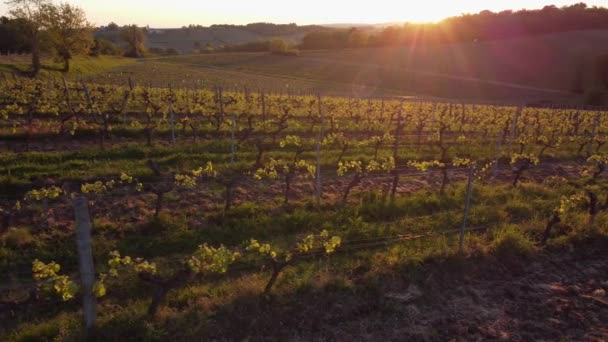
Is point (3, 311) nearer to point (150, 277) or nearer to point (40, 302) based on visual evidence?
point (40, 302)

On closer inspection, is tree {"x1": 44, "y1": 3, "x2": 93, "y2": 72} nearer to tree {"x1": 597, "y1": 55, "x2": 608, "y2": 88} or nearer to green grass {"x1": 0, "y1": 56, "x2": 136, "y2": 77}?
green grass {"x1": 0, "y1": 56, "x2": 136, "y2": 77}

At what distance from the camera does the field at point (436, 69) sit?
2126 inches

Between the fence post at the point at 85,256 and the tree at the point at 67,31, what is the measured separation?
43.4 meters

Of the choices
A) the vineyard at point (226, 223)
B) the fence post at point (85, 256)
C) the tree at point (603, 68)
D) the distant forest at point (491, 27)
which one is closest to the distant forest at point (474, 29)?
the distant forest at point (491, 27)

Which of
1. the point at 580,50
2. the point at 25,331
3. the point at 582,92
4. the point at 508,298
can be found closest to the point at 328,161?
the point at 508,298

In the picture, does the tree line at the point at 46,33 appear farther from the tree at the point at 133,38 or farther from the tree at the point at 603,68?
the tree at the point at 603,68

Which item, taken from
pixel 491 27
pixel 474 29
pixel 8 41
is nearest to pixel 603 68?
pixel 491 27

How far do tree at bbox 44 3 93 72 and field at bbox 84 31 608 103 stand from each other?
6003mm

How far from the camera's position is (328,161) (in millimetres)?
13781

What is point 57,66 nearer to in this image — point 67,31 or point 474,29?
point 67,31

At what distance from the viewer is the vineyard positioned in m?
5.73

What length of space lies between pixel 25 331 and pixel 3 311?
92 centimetres

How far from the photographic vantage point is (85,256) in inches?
200

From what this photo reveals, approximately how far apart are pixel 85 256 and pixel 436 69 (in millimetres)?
67719
